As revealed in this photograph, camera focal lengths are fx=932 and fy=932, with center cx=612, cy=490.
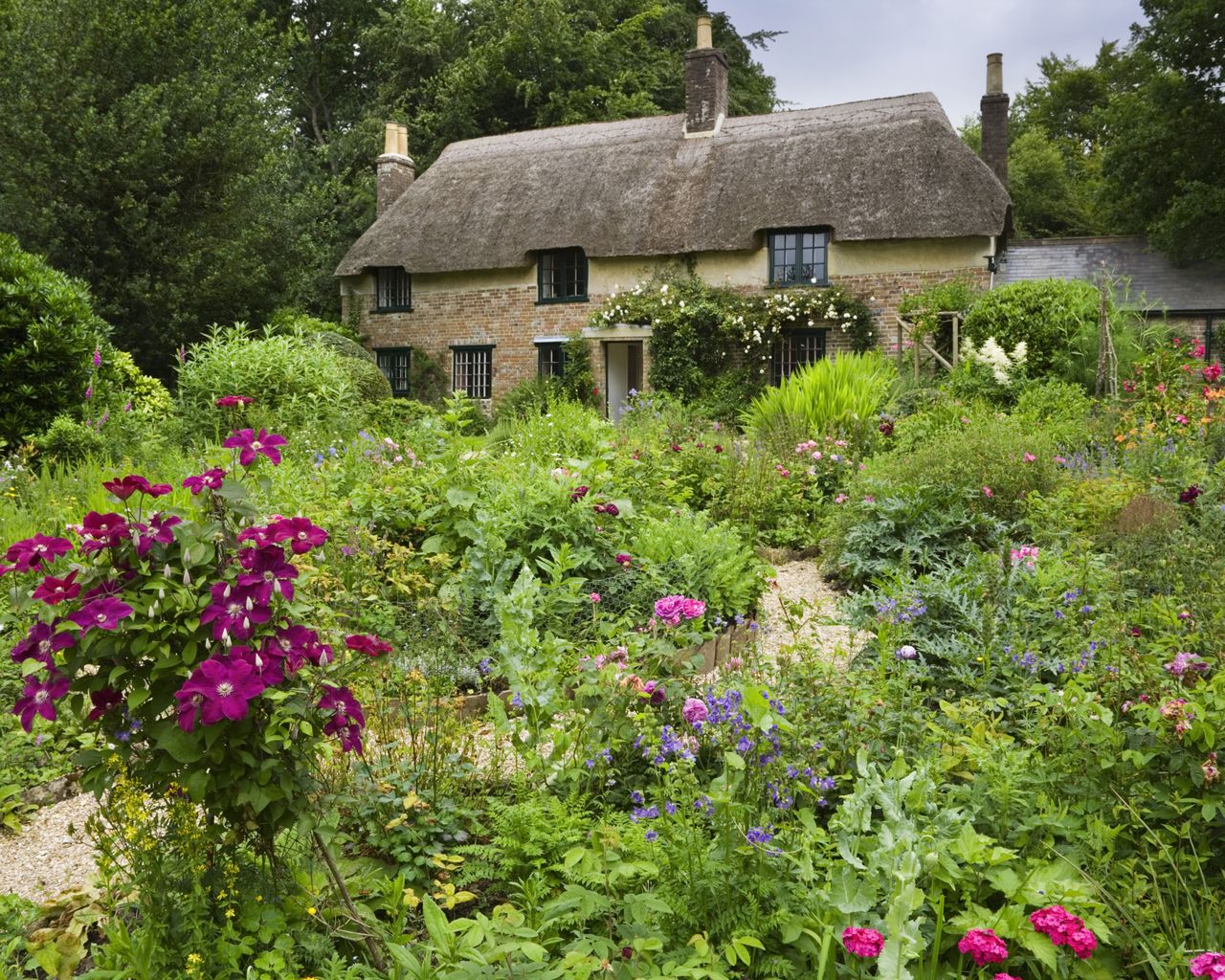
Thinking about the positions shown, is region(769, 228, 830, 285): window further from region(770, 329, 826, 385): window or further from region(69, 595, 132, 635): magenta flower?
region(69, 595, 132, 635): magenta flower

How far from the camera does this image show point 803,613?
4352 millimetres

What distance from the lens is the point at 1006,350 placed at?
41.4ft

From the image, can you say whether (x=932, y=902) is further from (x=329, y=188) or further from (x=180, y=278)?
(x=329, y=188)

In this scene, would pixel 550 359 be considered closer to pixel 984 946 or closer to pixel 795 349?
pixel 795 349

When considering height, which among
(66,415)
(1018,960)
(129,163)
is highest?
(129,163)

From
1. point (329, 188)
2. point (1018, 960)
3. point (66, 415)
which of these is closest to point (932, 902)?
point (1018, 960)

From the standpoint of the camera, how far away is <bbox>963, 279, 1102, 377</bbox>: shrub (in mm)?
12182

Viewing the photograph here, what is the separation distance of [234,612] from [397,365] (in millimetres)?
19704

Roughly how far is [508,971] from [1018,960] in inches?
42.0

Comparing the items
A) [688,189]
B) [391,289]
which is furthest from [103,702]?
[391,289]

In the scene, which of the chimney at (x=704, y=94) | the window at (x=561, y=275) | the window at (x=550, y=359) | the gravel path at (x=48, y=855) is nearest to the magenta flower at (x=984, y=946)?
the gravel path at (x=48, y=855)

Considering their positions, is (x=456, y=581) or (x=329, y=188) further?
(x=329, y=188)

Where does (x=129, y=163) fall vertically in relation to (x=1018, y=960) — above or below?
above

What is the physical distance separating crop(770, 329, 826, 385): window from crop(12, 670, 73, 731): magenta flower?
1563 centimetres
